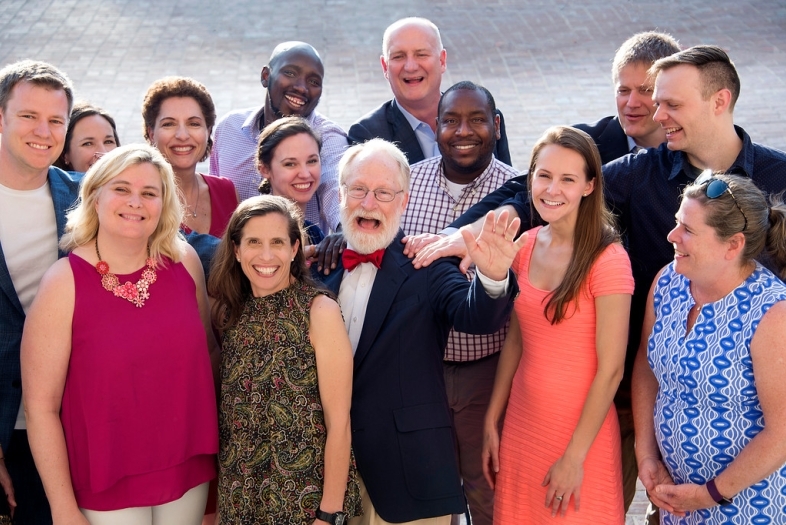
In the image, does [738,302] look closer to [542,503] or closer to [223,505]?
[542,503]

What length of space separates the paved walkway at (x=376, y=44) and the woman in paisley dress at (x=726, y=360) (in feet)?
20.1

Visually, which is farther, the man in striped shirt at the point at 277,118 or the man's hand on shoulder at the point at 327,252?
the man in striped shirt at the point at 277,118

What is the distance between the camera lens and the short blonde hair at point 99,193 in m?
3.37

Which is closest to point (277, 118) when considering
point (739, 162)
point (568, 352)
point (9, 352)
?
point (9, 352)

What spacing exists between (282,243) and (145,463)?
98 cm

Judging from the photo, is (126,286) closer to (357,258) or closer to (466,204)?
(357,258)

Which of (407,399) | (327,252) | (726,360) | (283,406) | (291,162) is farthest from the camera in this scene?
(291,162)

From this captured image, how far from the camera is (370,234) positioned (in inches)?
143

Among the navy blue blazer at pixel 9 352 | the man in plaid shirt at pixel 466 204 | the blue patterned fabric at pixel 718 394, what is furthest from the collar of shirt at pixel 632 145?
the navy blue blazer at pixel 9 352

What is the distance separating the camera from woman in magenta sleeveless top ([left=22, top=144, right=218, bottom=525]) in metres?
3.20

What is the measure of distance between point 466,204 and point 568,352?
1152 millimetres

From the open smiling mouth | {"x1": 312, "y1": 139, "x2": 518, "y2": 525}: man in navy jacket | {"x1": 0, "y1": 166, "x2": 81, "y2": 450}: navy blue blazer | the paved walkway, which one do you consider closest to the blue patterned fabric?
{"x1": 312, "y1": 139, "x2": 518, "y2": 525}: man in navy jacket

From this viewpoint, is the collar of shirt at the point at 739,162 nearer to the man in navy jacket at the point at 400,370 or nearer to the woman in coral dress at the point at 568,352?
the woman in coral dress at the point at 568,352

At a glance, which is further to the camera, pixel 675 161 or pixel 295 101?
pixel 295 101
